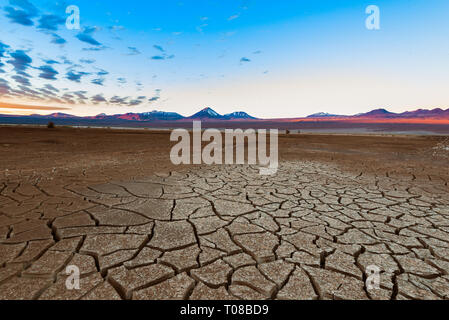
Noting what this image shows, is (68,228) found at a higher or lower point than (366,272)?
higher

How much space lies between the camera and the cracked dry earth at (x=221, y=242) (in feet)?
5.84

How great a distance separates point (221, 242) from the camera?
8.07 feet

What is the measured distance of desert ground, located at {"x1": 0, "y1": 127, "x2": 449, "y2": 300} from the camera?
179 centimetres

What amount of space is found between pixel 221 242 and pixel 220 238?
0.09 m

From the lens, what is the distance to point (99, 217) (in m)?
2.98

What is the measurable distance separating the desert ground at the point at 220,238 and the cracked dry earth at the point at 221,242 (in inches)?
0.5

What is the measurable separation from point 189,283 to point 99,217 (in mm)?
1829

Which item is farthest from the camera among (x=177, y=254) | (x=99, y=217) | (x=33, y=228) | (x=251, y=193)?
(x=251, y=193)

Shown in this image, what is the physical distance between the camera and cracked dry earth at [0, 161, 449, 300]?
5.84 feet

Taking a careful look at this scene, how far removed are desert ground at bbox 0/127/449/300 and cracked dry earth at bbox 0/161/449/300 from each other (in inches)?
0.5

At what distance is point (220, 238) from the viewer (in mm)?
2543

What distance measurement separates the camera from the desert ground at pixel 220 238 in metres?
1.79
